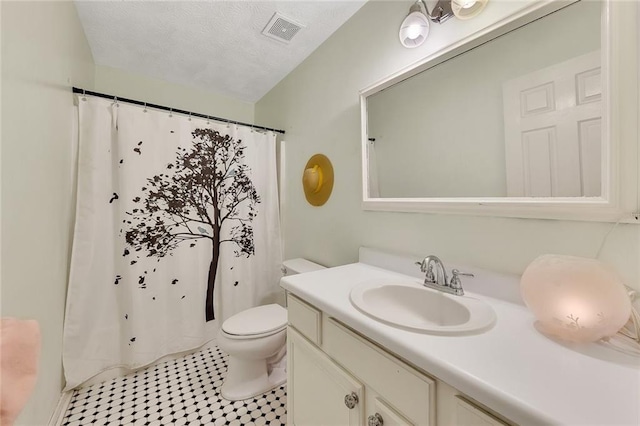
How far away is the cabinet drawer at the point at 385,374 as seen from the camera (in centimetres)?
56

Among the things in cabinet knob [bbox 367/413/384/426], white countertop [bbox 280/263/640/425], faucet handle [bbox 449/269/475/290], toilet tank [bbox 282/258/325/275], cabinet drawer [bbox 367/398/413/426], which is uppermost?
faucet handle [bbox 449/269/475/290]

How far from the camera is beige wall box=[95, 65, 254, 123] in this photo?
1958 millimetres

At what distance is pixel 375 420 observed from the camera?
26.4 inches

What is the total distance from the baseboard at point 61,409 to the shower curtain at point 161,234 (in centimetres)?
6

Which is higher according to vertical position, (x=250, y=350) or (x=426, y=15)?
(x=426, y=15)

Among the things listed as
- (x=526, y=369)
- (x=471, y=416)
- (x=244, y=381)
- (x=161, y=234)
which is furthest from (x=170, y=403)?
(x=526, y=369)

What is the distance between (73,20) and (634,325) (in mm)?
2565

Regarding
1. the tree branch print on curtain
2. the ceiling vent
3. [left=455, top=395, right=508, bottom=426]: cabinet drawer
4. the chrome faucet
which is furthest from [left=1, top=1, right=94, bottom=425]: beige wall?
the chrome faucet

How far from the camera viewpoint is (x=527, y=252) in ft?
2.63

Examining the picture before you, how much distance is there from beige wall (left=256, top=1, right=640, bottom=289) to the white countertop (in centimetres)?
24

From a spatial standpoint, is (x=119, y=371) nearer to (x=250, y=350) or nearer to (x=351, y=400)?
(x=250, y=350)

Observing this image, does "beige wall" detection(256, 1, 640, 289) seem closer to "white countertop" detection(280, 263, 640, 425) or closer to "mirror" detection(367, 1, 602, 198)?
"mirror" detection(367, 1, 602, 198)

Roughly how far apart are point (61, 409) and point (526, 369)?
207 centimetres

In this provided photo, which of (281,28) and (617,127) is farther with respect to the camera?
(281,28)
